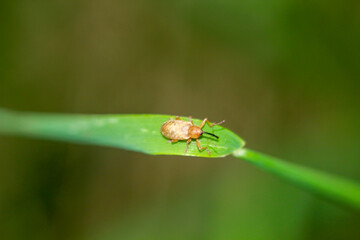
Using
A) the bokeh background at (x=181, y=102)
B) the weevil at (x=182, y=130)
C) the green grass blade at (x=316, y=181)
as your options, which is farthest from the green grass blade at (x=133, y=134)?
the bokeh background at (x=181, y=102)

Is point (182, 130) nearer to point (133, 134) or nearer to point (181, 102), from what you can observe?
point (133, 134)

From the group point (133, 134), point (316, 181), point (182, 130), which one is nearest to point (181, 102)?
point (182, 130)

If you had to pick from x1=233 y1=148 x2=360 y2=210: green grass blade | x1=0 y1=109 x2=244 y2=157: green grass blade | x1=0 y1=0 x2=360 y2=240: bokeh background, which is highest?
x1=0 y1=0 x2=360 y2=240: bokeh background

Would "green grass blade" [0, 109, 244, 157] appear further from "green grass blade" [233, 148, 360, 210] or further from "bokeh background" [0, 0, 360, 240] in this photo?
"bokeh background" [0, 0, 360, 240]

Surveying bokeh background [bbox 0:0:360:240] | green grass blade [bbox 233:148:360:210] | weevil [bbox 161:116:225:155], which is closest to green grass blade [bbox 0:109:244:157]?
weevil [bbox 161:116:225:155]

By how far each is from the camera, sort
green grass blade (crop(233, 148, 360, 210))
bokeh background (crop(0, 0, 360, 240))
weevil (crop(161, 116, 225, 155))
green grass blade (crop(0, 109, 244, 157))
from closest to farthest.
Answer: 1. green grass blade (crop(233, 148, 360, 210))
2. green grass blade (crop(0, 109, 244, 157))
3. weevil (crop(161, 116, 225, 155))
4. bokeh background (crop(0, 0, 360, 240))

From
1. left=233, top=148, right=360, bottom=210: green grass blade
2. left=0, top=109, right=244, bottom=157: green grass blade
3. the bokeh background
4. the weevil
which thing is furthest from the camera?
the bokeh background

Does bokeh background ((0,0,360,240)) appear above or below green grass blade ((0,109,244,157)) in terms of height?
above
